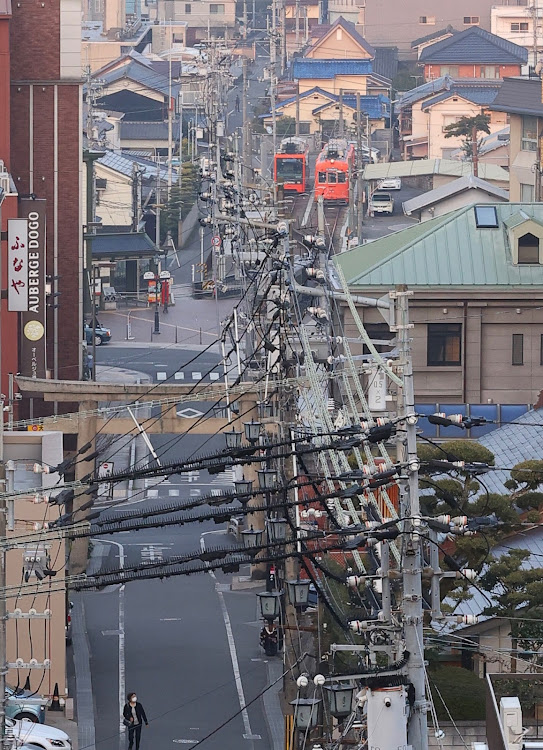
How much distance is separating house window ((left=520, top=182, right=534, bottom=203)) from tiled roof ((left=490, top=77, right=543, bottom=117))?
3120mm

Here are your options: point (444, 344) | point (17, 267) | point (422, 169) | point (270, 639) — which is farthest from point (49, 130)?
point (422, 169)

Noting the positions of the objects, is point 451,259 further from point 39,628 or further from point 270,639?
point 39,628

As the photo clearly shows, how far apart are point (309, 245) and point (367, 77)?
430 feet

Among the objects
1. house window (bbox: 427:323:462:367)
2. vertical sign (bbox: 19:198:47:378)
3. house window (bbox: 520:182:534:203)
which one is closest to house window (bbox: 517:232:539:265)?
house window (bbox: 427:323:462:367)

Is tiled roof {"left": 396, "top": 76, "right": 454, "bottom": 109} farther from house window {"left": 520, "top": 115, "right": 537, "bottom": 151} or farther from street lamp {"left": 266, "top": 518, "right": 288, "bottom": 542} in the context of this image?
street lamp {"left": 266, "top": 518, "right": 288, "bottom": 542}

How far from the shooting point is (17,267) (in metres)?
53.9

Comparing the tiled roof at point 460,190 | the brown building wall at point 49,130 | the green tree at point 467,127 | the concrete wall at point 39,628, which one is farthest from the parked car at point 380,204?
the concrete wall at point 39,628

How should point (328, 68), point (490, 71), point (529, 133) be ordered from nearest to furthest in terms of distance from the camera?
point (529, 133), point (328, 68), point (490, 71)

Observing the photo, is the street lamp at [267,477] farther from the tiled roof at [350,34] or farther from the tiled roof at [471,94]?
the tiled roof at [350,34]

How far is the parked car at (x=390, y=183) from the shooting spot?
12106 cm

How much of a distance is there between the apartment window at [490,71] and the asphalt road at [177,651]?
11060cm

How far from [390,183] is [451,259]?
2332 inches

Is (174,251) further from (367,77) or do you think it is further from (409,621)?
(409,621)

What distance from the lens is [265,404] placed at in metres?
43.9
